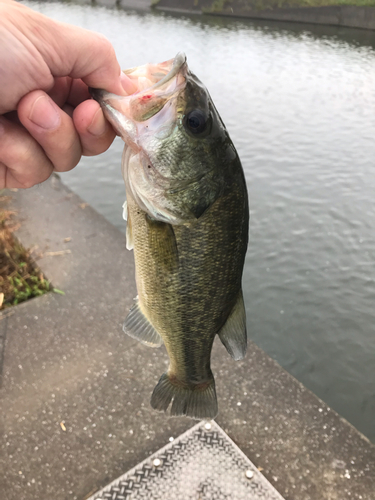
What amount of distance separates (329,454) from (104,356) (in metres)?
1.85

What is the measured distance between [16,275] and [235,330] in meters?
3.11

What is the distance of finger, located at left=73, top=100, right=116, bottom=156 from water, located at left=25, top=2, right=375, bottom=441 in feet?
12.4

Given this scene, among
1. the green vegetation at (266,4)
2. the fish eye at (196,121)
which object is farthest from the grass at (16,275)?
the green vegetation at (266,4)

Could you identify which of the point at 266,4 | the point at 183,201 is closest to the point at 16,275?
the point at 183,201

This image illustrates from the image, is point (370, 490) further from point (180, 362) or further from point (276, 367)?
point (180, 362)

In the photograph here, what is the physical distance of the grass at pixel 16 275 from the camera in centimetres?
375

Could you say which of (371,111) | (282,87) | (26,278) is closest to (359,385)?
(26,278)

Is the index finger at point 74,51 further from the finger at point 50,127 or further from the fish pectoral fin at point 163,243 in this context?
the fish pectoral fin at point 163,243

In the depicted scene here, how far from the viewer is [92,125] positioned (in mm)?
1437

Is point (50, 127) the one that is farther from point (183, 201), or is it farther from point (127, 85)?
point (183, 201)

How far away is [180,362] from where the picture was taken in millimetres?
1662

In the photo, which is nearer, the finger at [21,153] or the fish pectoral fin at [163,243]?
the fish pectoral fin at [163,243]

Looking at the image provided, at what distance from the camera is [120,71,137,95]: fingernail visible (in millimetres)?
1441

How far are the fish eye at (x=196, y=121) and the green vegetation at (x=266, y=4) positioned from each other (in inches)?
1119
